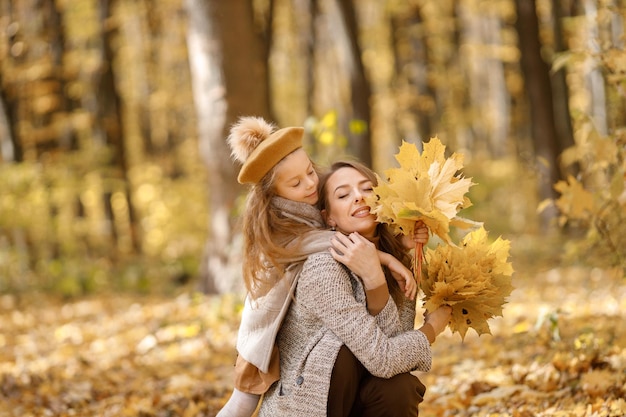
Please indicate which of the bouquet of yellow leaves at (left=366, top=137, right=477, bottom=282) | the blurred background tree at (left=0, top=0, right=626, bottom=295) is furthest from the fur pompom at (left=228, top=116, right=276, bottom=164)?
the blurred background tree at (left=0, top=0, right=626, bottom=295)

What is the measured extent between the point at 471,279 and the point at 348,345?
529 millimetres

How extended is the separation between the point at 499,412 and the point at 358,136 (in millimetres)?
7426

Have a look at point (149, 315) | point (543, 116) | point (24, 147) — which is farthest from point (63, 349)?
point (543, 116)

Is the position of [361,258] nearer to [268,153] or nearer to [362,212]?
[362,212]

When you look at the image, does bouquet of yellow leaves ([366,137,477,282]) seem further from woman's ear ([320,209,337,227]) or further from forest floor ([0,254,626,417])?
forest floor ([0,254,626,417])

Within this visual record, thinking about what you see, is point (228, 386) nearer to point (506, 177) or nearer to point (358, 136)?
point (358, 136)

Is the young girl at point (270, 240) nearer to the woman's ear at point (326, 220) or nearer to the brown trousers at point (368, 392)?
the woman's ear at point (326, 220)

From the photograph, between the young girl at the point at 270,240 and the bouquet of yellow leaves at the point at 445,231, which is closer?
the bouquet of yellow leaves at the point at 445,231

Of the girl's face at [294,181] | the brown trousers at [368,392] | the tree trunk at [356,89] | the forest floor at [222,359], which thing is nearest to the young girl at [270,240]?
the girl's face at [294,181]

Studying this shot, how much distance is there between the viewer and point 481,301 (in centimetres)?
287

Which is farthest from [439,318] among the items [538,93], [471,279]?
[538,93]

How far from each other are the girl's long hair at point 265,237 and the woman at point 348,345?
13cm

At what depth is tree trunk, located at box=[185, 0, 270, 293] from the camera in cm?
748

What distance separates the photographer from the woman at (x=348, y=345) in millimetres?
2688
